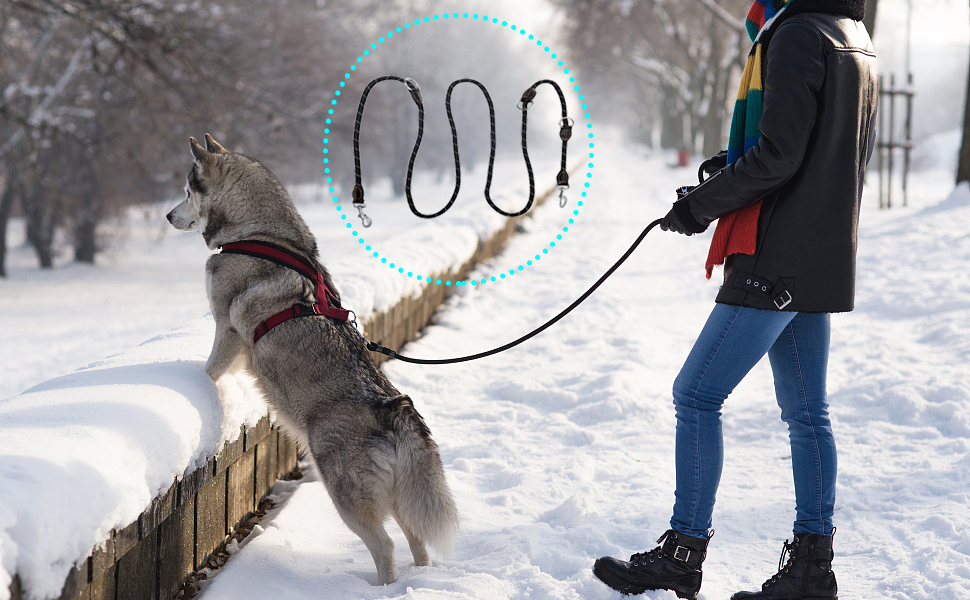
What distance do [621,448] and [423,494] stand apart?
6.96 ft

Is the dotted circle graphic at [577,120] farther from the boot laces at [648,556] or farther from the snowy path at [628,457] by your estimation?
the boot laces at [648,556]

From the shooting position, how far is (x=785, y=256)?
271 centimetres

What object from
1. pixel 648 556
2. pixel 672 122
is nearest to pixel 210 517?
pixel 648 556

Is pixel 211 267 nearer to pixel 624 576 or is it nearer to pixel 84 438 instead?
pixel 84 438

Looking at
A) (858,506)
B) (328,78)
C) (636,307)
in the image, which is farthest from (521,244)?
(328,78)

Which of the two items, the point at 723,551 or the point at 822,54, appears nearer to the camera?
the point at 822,54

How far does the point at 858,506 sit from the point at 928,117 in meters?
119

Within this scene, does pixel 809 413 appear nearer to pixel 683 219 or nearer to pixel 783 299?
pixel 783 299

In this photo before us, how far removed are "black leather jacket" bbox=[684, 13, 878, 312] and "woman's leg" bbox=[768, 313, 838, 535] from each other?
181 mm

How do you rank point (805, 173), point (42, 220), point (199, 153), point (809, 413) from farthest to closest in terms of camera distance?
1. point (42, 220)
2. point (199, 153)
3. point (809, 413)
4. point (805, 173)

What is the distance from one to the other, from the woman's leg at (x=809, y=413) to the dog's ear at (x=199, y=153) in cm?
279

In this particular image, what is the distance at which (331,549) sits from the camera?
338 cm

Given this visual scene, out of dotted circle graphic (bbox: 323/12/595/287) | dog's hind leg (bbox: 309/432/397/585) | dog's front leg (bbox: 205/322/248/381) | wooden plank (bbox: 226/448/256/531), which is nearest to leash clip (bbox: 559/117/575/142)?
dotted circle graphic (bbox: 323/12/595/287)

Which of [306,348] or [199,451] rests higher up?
[306,348]
